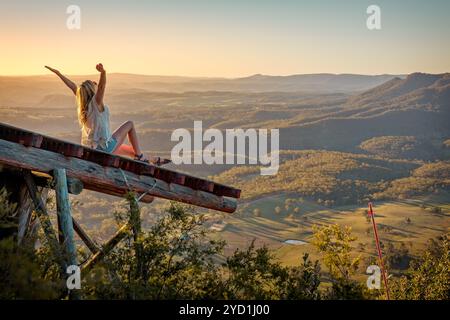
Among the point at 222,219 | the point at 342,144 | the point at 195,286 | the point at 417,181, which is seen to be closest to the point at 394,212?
the point at 417,181

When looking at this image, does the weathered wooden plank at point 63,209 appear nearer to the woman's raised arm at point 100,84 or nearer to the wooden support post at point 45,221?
the wooden support post at point 45,221

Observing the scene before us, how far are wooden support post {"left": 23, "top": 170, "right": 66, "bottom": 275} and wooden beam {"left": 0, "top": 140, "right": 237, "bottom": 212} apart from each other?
0.46 m

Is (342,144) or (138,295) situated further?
(342,144)

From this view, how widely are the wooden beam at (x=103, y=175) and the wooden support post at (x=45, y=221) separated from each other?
459 millimetres

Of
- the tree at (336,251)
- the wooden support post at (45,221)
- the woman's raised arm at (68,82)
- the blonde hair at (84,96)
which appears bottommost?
the tree at (336,251)

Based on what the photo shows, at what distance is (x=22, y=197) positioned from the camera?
5785 millimetres

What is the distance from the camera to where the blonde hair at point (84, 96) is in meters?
6.49

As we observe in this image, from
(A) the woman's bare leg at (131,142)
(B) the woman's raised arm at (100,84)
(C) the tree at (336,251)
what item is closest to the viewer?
(C) the tree at (336,251)

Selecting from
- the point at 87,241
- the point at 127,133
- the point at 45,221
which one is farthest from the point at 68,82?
the point at 45,221

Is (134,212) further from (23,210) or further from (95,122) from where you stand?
(95,122)

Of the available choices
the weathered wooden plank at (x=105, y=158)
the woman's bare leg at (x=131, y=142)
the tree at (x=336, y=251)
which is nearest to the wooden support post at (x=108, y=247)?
the weathered wooden plank at (x=105, y=158)

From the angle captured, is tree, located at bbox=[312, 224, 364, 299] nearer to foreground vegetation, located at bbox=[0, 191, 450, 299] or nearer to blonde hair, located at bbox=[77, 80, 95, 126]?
foreground vegetation, located at bbox=[0, 191, 450, 299]
